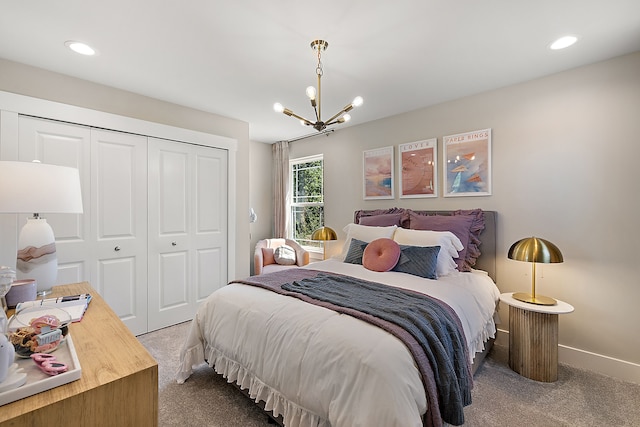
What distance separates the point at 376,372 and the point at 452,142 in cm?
258

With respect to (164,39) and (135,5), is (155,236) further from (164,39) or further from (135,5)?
(135,5)

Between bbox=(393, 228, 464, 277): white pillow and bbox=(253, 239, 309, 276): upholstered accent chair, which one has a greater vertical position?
bbox=(393, 228, 464, 277): white pillow

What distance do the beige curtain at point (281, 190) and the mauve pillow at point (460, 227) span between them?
2346mm

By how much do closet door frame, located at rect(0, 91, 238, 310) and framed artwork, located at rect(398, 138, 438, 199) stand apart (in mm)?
2259

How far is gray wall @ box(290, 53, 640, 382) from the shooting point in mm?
2186

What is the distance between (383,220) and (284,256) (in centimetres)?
155

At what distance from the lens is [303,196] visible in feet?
15.4

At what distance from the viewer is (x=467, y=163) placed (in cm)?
296

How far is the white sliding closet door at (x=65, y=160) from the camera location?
2.35 meters

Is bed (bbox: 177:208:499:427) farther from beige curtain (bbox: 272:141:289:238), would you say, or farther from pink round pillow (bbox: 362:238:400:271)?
beige curtain (bbox: 272:141:289:238)

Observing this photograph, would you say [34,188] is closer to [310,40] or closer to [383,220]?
[310,40]

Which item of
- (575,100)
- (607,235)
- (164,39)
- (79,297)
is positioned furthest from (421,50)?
(79,297)

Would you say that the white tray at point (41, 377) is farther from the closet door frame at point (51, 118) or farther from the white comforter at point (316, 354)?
→ the closet door frame at point (51, 118)

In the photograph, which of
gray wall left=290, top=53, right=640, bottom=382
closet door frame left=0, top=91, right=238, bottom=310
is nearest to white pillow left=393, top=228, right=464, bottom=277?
gray wall left=290, top=53, right=640, bottom=382
